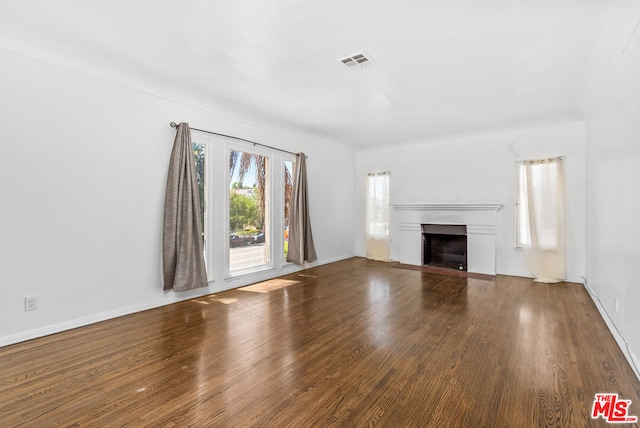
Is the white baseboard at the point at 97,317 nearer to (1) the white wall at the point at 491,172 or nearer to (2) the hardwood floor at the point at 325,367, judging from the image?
(2) the hardwood floor at the point at 325,367

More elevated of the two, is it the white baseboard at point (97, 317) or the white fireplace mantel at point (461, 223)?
the white fireplace mantel at point (461, 223)

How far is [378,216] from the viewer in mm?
6828

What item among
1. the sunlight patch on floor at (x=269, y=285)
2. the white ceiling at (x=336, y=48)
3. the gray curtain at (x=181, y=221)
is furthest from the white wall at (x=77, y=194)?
the sunlight patch on floor at (x=269, y=285)

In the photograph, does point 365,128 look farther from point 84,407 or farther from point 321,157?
point 84,407

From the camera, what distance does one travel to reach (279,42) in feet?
8.53

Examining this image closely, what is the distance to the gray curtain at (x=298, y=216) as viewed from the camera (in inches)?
216

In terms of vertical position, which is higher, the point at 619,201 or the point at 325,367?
the point at 619,201

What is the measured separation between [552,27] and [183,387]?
377cm

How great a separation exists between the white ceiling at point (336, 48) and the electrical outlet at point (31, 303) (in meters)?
2.19

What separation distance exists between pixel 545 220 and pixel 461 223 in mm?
1260

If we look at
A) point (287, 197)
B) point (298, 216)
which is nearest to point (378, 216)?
point (298, 216)

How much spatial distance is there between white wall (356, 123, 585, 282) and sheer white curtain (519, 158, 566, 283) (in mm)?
153

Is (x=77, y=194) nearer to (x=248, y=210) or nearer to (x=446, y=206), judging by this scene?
(x=248, y=210)

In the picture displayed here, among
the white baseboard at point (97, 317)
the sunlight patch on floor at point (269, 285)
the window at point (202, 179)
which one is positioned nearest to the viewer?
the white baseboard at point (97, 317)
